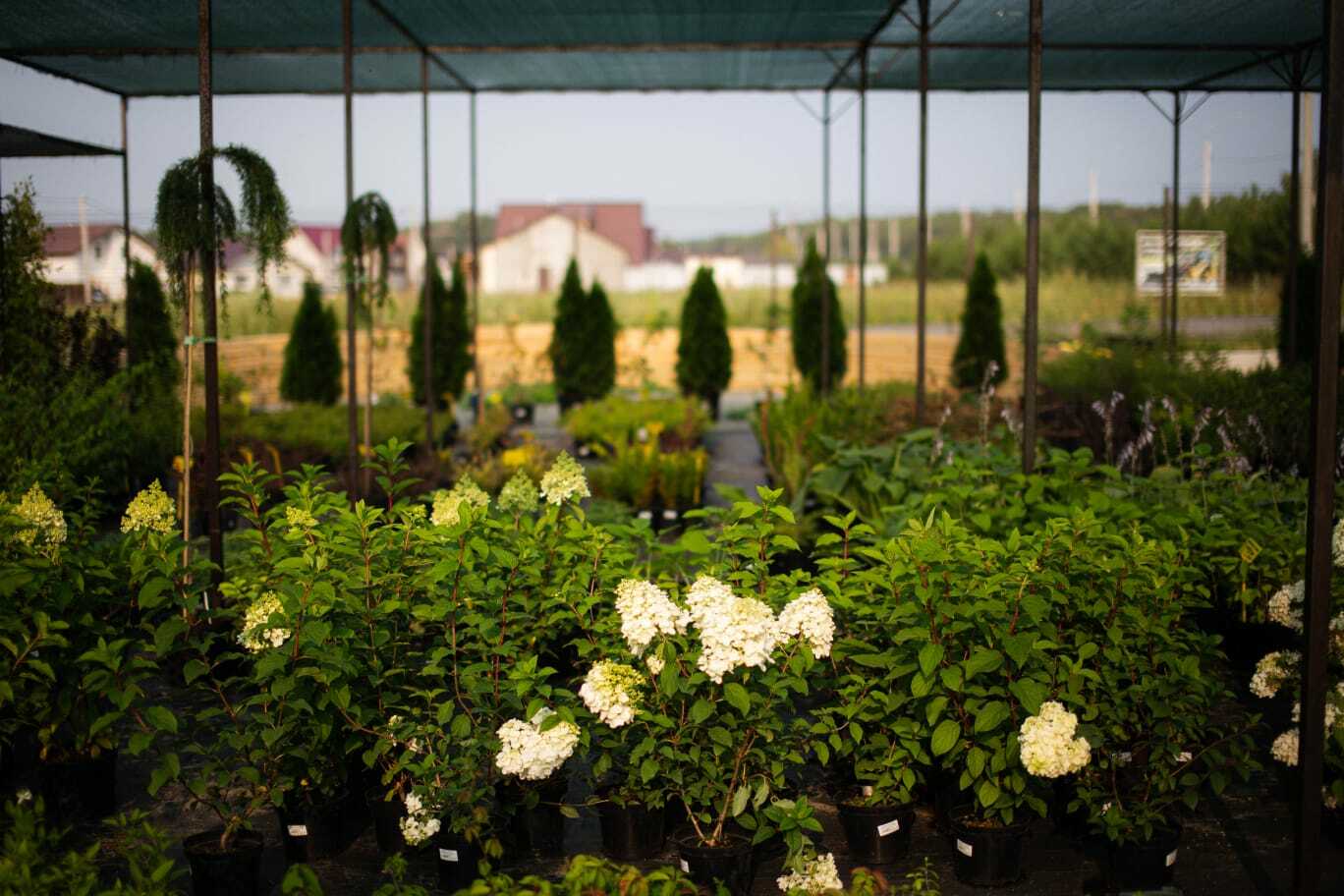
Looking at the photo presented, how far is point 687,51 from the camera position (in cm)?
903

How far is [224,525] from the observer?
794cm

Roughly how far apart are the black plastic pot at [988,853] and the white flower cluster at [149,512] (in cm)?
233

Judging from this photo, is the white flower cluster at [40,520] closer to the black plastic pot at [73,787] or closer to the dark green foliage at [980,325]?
the black plastic pot at [73,787]

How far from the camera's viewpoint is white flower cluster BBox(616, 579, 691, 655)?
3006mm

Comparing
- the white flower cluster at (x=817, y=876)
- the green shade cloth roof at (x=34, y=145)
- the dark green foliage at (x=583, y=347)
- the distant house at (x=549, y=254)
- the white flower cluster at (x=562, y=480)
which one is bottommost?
the white flower cluster at (x=817, y=876)

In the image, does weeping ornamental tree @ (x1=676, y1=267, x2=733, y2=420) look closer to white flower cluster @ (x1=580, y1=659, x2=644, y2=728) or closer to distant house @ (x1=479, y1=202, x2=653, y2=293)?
distant house @ (x1=479, y1=202, x2=653, y2=293)

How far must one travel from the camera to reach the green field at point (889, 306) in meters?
13.9

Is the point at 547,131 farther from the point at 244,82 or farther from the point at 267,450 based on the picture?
the point at 267,450

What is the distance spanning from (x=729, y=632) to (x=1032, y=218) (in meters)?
3.12

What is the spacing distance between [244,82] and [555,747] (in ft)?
28.0

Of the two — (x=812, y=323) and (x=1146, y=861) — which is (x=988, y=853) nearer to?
(x=1146, y=861)

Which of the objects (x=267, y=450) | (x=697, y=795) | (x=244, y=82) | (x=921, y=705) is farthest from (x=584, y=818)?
(x=244, y=82)

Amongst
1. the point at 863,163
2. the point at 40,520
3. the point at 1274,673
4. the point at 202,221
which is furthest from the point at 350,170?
the point at 1274,673

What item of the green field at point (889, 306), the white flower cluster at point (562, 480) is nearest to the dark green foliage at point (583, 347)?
the green field at point (889, 306)
